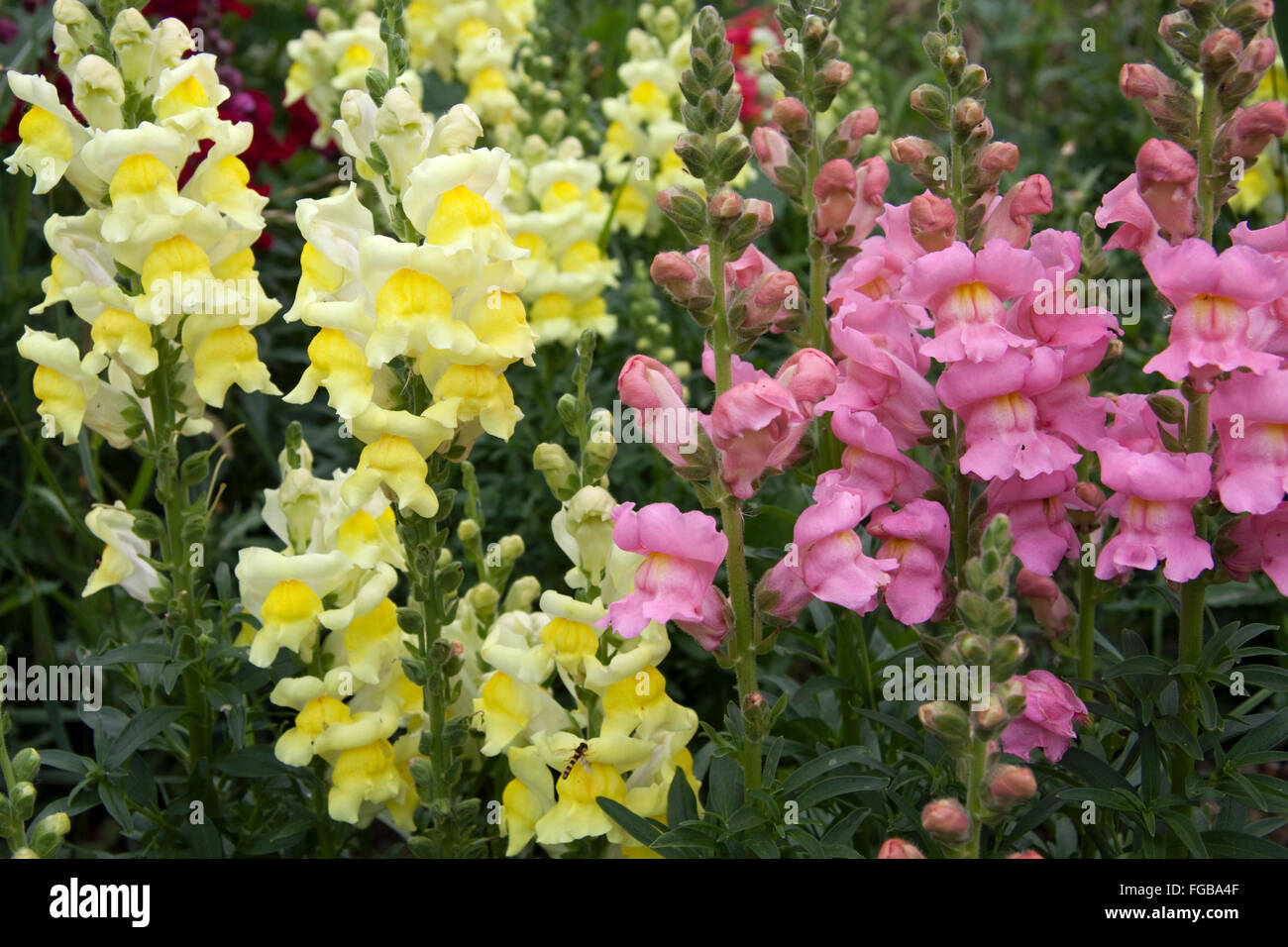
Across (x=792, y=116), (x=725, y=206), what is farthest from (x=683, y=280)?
(x=792, y=116)

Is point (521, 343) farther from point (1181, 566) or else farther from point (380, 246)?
point (1181, 566)

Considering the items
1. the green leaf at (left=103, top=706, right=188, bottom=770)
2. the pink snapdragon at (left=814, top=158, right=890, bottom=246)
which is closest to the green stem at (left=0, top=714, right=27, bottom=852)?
the green leaf at (left=103, top=706, right=188, bottom=770)

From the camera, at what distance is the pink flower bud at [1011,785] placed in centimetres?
175

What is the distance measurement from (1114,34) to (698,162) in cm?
489

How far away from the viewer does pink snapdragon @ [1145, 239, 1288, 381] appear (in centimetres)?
204

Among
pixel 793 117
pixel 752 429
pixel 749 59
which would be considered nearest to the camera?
pixel 752 429

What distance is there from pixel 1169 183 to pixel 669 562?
1.01m

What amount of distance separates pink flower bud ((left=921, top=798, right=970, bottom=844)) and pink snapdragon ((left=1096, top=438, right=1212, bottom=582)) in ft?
1.81

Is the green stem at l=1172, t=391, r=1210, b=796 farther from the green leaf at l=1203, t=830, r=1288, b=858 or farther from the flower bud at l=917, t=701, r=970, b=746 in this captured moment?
the flower bud at l=917, t=701, r=970, b=746

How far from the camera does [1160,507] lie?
6.94 ft

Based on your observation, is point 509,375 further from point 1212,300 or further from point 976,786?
point 976,786

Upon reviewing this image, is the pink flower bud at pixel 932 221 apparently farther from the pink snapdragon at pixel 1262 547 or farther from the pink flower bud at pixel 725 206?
the pink snapdragon at pixel 1262 547

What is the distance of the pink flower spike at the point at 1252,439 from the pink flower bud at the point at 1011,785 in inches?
23.9
